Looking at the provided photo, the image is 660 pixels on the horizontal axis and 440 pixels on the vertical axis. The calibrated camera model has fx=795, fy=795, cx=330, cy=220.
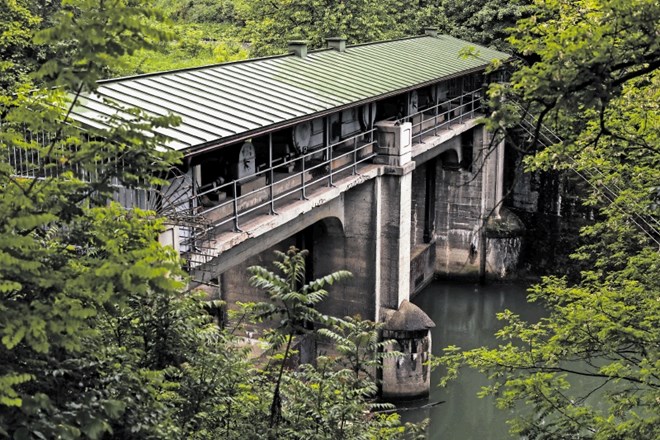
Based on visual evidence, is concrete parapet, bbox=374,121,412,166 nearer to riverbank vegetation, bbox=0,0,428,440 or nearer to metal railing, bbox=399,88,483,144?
metal railing, bbox=399,88,483,144

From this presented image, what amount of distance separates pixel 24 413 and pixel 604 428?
21.9ft

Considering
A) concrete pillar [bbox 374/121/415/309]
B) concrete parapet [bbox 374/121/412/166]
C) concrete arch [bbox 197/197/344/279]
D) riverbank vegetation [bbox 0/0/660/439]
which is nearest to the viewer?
riverbank vegetation [bbox 0/0/660/439]

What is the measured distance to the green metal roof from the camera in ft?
49.1

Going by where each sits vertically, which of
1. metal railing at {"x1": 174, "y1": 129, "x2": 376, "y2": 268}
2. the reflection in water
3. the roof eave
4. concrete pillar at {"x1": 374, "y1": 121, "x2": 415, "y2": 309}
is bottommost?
the reflection in water

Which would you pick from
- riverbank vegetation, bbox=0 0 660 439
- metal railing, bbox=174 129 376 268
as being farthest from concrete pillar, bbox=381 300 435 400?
riverbank vegetation, bbox=0 0 660 439

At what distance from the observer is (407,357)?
2355 centimetres

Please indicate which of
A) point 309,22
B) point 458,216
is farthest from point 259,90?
point 309,22

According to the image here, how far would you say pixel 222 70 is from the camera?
794 inches

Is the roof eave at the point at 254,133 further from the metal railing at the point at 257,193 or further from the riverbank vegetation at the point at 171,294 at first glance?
the riverbank vegetation at the point at 171,294

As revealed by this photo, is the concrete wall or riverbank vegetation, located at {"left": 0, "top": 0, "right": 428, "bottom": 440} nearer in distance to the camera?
riverbank vegetation, located at {"left": 0, "top": 0, "right": 428, "bottom": 440}

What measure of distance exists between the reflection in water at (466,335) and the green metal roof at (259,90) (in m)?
9.74

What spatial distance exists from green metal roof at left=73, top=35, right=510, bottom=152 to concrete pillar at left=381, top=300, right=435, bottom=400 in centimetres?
677

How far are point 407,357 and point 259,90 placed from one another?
30.6 feet

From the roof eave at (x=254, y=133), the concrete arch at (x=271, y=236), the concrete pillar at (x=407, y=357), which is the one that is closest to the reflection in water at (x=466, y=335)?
the concrete pillar at (x=407, y=357)
